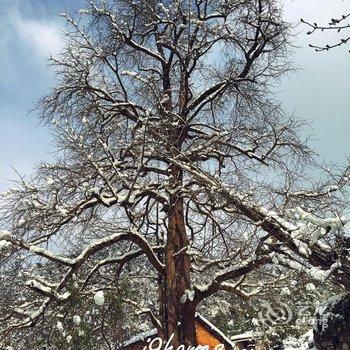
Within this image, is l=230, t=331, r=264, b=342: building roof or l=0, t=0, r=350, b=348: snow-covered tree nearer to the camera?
l=0, t=0, r=350, b=348: snow-covered tree

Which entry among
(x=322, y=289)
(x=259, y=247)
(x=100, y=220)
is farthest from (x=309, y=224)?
(x=100, y=220)

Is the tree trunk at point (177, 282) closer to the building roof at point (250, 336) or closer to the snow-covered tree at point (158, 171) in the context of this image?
the snow-covered tree at point (158, 171)

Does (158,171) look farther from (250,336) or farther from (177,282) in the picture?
(250,336)

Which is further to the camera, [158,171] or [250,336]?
[250,336]

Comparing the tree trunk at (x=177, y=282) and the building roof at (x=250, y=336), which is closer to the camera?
the tree trunk at (x=177, y=282)

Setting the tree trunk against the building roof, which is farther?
the building roof

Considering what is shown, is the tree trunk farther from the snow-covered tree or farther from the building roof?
the building roof

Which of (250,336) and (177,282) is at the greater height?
(250,336)

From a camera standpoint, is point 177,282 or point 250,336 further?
point 250,336

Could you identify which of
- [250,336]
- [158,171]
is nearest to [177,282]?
[158,171]

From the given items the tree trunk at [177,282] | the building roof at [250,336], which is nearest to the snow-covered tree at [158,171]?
the tree trunk at [177,282]

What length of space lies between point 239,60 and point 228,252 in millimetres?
4682

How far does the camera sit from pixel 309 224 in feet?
16.4

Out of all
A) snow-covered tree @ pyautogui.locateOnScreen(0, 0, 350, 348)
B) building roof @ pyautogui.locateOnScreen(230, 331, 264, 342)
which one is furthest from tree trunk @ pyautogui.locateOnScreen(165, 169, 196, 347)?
building roof @ pyautogui.locateOnScreen(230, 331, 264, 342)
